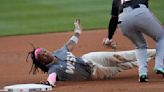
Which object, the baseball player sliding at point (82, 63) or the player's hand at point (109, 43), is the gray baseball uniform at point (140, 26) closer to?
the baseball player sliding at point (82, 63)

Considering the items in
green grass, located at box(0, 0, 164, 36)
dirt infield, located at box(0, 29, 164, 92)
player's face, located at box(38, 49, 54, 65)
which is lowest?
dirt infield, located at box(0, 29, 164, 92)

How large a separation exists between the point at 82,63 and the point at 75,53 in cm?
306

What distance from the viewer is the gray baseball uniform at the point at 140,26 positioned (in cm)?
809

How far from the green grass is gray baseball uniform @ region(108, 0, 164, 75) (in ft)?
23.2

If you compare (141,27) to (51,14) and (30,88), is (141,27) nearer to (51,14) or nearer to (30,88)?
(30,88)

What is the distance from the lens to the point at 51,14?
17750mm

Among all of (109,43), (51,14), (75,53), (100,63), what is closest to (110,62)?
(100,63)

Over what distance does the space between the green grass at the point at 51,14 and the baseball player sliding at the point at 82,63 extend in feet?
21.1

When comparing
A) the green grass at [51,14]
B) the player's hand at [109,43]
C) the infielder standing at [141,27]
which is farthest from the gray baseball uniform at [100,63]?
the green grass at [51,14]

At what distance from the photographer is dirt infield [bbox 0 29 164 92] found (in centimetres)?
774

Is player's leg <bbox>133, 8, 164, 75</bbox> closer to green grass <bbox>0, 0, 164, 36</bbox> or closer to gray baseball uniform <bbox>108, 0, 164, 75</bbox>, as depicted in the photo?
gray baseball uniform <bbox>108, 0, 164, 75</bbox>

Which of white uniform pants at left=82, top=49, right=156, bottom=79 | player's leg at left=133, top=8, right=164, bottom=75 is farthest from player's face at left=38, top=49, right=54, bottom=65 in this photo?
player's leg at left=133, top=8, right=164, bottom=75

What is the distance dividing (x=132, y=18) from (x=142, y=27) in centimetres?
18

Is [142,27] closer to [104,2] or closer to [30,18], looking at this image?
[30,18]
